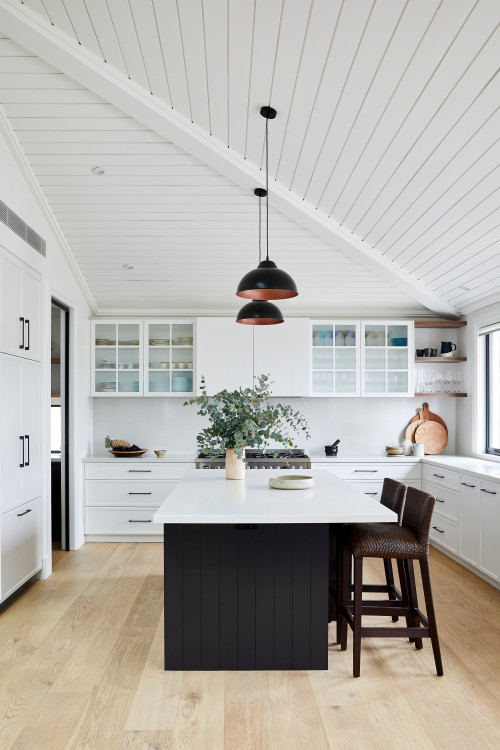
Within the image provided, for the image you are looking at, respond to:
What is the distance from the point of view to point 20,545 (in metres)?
3.97

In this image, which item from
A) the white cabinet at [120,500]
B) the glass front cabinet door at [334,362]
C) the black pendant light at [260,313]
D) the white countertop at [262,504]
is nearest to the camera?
the white countertop at [262,504]

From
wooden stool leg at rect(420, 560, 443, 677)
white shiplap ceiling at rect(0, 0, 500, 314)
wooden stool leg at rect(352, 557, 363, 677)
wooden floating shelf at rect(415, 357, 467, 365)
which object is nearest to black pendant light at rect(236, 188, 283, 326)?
white shiplap ceiling at rect(0, 0, 500, 314)

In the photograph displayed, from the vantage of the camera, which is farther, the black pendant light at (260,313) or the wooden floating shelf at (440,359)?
the wooden floating shelf at (440,359)

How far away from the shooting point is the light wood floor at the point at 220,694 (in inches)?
91.4

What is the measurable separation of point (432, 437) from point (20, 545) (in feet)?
13.5

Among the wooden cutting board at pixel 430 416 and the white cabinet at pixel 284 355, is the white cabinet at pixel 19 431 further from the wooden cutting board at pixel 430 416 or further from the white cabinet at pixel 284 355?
the wooden cutting board at pixel 430 416

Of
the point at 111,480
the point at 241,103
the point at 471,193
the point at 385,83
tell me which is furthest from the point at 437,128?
the point at 111,480

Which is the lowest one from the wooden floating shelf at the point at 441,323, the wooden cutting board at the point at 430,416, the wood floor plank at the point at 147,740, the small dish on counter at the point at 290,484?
the wood floor plank at the point at 147,740

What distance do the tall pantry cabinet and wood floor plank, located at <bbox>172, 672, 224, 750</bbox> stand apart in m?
1.58

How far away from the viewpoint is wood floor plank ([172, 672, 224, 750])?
7.53 ft

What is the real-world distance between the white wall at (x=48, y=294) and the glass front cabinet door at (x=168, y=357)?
24.1 inches

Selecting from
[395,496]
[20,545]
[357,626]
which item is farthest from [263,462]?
[357,626]

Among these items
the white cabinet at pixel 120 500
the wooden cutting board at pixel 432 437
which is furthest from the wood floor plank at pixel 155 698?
the wooden cutting board at pixel 432 437

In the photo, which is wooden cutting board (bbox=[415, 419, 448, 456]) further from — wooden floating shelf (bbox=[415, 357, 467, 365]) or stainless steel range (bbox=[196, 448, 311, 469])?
stainless steel range (bbox=[196, 448, 311, 469])
